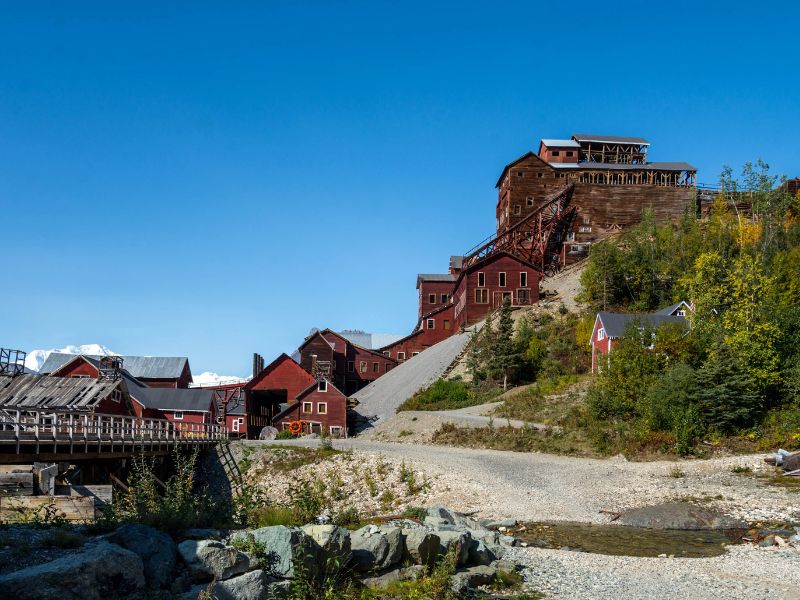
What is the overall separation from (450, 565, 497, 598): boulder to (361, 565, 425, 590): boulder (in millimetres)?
713

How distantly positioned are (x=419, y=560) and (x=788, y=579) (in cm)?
893

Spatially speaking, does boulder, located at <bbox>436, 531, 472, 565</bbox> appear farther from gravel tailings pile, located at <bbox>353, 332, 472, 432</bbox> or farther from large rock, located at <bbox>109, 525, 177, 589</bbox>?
gravel tailings pile, located at <bbox>353, 332, 472, 432</bbox>

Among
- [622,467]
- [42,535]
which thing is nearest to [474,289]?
[622,467]

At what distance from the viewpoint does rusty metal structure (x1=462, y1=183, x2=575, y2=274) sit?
84.3m

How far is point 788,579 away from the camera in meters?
16.2

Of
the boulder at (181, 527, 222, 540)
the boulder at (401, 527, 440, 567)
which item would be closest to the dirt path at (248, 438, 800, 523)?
the boulder at (401, 527, 440, 567)

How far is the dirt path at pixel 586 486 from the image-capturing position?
988 inches

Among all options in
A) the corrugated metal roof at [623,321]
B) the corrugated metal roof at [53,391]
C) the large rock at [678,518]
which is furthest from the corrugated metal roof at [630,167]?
the large rock at [678,518]

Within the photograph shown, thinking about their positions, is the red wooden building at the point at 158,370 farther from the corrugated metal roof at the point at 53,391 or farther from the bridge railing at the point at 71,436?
the bridge railing at the point at 71,436

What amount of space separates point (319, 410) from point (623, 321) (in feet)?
85.3

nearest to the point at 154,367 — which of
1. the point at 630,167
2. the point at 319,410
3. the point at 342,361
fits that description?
the point at 342,361

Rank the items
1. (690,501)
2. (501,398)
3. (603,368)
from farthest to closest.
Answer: (501,398) → (603,368) → (690,501)

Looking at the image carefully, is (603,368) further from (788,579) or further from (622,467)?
(788,579)

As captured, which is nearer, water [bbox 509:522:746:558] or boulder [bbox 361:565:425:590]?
boulder [bbox 361:565:425:590]
